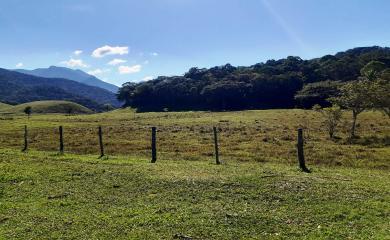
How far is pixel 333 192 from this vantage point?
55.5 ft

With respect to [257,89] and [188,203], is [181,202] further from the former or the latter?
[257,89]

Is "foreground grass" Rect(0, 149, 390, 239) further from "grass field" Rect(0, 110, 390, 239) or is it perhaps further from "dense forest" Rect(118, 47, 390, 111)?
"dense forest" Rect(118, 47, 390, 111)

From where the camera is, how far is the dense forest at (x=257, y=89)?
13112 cm

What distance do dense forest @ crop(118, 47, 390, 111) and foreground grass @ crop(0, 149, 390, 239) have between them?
325 feet

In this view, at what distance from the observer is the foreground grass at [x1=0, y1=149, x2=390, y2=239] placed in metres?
12.8

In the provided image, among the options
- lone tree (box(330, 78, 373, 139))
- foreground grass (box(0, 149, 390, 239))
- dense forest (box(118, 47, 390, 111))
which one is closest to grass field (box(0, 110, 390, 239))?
foreground grass (box(0, 149, 390, 239))

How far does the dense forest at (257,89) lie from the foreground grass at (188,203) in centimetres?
9919

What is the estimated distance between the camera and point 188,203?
15.8 m

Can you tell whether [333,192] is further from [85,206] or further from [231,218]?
[85,206]

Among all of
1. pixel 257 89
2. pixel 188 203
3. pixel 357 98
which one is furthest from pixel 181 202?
pixel 257 89

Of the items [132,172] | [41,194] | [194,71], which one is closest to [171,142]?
[132,172]

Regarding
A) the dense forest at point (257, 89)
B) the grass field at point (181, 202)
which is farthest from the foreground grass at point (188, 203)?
the dense forest at point (257, 89)

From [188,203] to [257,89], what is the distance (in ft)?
409

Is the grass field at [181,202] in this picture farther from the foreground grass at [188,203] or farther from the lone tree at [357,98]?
the lone tree at [357,98]
